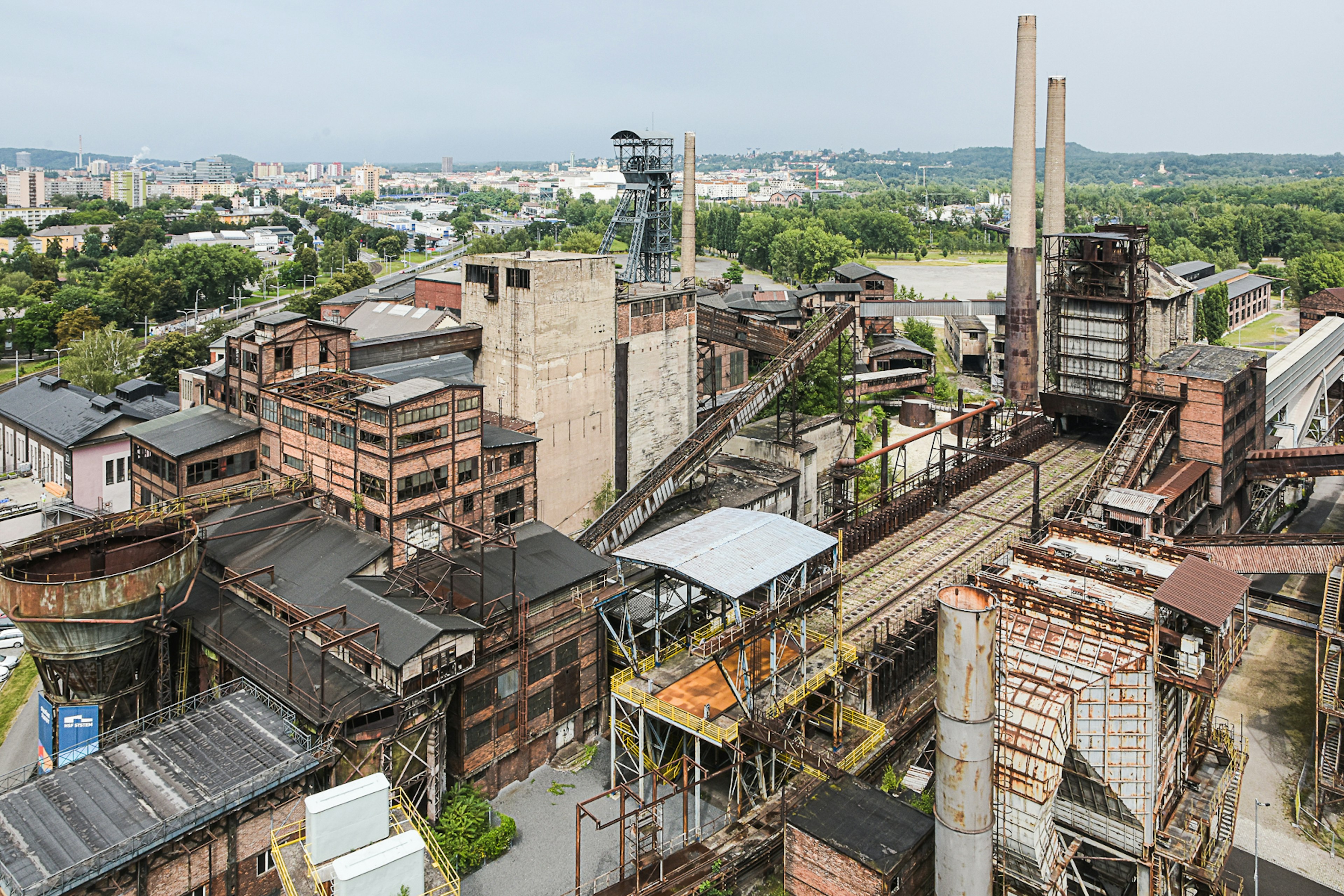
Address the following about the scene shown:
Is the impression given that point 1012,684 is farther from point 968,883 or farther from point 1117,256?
point 1117,256

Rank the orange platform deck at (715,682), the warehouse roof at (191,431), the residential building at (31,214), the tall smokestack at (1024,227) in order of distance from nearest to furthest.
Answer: the orange platform deck at (715,682), the warehouse roof at (191,431), the tall smokestack at (1024,227), the residential building at (31,214)

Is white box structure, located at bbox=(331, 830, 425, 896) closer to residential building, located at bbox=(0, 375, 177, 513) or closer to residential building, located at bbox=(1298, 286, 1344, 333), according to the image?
residential building, located at bbox=(0, 375, 177, 513)

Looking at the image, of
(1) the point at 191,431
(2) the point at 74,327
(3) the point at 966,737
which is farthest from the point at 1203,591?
(2) the point at 74,327

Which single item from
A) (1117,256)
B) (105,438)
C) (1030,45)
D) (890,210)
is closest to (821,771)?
(1117,256)

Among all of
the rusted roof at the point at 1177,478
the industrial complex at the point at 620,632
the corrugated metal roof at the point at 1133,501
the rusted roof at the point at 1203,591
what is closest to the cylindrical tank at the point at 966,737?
the industrial complex at the point at 620,632

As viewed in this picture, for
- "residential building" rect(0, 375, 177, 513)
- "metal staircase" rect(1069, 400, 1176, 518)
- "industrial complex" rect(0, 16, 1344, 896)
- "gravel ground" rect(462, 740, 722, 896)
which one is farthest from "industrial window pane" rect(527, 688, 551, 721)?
"residential building" rect(0, 375, 177, 513)

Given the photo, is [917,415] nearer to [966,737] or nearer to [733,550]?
[733,550]

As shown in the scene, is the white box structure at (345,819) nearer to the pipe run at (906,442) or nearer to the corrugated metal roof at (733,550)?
the corrugated metal roof at (733,550)
